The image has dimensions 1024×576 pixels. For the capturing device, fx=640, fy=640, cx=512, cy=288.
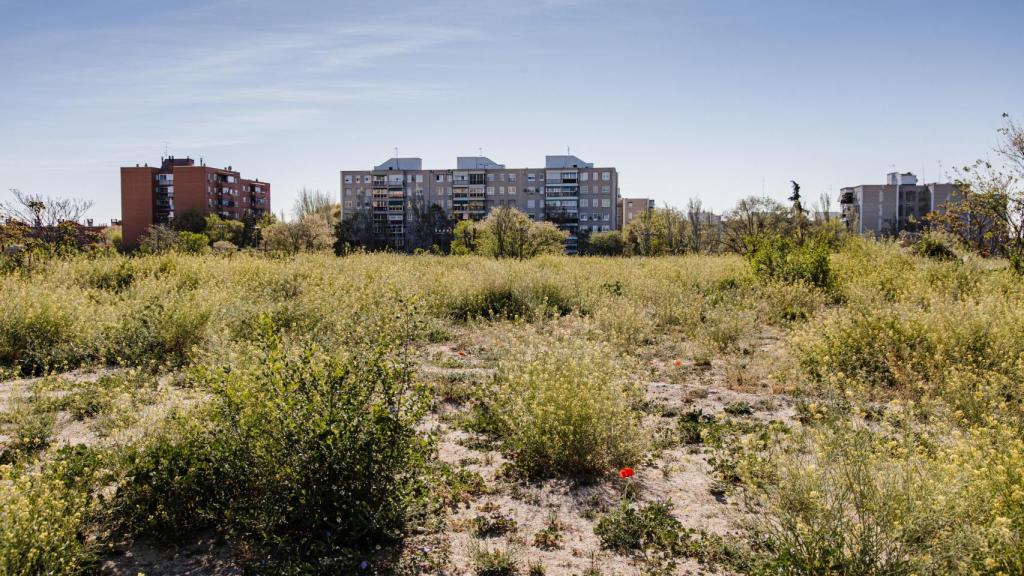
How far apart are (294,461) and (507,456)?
2.08 meters

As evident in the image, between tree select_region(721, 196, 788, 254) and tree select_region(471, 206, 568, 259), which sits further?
tree select_region(721, 196, 788, 254)

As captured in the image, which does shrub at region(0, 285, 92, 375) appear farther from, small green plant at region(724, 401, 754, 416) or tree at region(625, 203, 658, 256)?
tree at region(625, 203, 658, 256)

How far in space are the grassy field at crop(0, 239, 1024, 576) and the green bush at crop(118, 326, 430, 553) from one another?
15mm

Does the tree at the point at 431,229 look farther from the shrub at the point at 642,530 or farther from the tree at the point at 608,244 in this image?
the shrub at the point at 642,530

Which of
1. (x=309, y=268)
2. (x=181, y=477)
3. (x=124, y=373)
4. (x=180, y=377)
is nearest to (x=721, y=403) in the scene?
(x=181, y=477)

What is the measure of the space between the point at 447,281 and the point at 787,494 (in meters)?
11.8

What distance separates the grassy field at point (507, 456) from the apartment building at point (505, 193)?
8990cm

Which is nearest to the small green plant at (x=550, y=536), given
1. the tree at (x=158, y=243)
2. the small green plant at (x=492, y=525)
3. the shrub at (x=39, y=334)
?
the small green plant at (x=492, y=525)

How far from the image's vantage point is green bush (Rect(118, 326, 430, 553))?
3633 mm

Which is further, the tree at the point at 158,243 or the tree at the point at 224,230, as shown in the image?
the tree at the point at 224,230

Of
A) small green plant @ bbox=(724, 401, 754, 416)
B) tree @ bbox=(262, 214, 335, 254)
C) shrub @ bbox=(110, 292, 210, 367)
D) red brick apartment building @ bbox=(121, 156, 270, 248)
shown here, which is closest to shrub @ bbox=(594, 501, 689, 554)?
small green plant @ bbox=(724, 401, 754, 416)

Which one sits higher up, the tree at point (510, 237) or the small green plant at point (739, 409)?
the tree at point (510, 237)

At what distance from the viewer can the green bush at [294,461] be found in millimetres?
3633

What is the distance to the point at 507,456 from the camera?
17.3 ft
